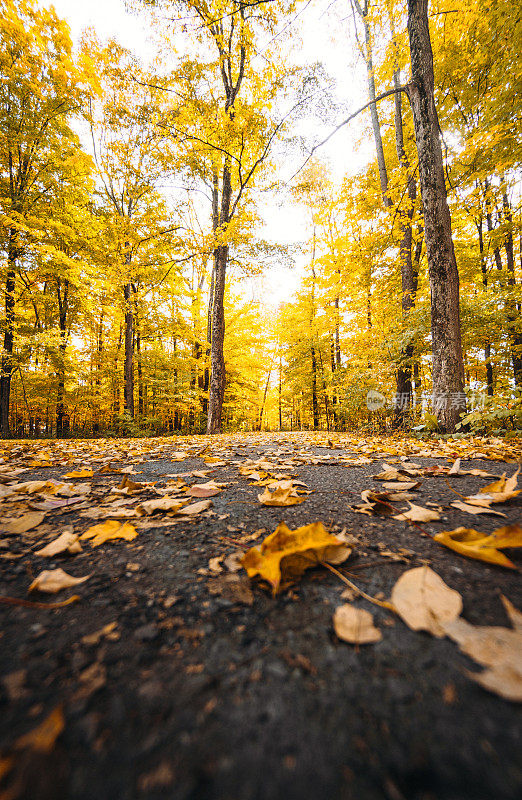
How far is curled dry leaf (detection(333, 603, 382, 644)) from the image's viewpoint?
0.49 metres

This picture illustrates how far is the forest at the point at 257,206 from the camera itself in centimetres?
452

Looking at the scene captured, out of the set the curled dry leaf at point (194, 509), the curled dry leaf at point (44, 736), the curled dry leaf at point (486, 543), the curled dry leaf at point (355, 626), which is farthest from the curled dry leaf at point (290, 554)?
the curled dry leaf at point (194, 509)

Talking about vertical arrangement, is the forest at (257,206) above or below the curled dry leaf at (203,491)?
above

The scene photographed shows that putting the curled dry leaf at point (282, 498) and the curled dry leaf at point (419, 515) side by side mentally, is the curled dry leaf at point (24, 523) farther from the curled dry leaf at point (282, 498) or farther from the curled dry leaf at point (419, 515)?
the curled dry leaf at point (419, 515)

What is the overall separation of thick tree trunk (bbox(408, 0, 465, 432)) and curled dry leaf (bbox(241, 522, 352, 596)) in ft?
11.8

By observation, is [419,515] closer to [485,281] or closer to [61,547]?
[61,547]

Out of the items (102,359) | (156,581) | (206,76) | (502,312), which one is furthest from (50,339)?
(502,312)

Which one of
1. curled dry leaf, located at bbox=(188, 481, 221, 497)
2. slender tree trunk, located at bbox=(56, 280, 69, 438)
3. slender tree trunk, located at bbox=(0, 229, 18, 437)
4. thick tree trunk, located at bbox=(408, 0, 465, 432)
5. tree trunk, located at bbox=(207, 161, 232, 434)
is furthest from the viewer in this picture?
slender tree trunk, located at bbox=(56, 280, 69, 438)

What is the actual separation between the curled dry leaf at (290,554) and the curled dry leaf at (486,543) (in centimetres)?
26

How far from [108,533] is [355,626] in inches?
29.9

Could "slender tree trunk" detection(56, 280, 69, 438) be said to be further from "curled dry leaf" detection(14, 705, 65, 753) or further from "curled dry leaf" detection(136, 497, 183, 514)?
"curled dry leaf" detection(14, 705, 65, 753)

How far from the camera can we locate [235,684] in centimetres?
42

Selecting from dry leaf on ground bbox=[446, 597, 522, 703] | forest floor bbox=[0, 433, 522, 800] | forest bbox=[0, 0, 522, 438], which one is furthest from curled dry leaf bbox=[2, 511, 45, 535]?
Answer: forest bbox=[0, 0, 522, 438]

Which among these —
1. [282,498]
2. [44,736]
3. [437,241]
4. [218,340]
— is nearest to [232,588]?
[44,736]
